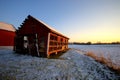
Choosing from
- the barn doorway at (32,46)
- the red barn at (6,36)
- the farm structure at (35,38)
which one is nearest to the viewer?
the farm structure at (35,38)

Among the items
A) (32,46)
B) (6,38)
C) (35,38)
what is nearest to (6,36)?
(6,38)

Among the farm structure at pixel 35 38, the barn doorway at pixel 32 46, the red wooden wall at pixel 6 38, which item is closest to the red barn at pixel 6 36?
the red wooden wall at pixel 6 38

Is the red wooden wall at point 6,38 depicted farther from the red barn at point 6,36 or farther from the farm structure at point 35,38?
the farm structure at point 35,38

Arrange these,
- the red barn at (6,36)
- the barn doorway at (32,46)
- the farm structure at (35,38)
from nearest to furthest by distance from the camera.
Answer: the farm structure at (35,38) → the barn doorway at (32,46) → the red barn at (6,36)

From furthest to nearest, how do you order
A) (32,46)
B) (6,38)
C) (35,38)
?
(6,38)
(32,46)
(35,38)

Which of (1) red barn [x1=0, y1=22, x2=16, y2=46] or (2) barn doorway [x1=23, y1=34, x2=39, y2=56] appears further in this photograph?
(1) red barn [x1=0, y1=22, x2=16, y2=46]

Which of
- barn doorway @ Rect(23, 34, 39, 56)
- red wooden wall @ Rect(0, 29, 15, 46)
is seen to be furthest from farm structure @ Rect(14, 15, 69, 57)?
red wooden wall @ Rect(0, 29, 15, 46)

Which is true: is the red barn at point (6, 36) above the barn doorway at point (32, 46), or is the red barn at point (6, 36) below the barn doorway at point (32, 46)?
above

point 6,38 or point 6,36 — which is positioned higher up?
point 6,36

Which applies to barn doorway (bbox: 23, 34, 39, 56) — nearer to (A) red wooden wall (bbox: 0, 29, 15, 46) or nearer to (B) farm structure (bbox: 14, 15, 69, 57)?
(B) farm structure (bbox: 14, 15, 69, 57)

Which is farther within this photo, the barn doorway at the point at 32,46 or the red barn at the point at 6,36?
the red barn at the point at 6,36

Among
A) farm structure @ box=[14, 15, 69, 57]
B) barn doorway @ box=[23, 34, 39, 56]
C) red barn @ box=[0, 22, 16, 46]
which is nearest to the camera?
farm structure @ box=[14, 15, 69, 57]

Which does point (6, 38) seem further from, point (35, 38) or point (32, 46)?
point (35, 38)

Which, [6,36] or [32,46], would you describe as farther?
[6,36]
